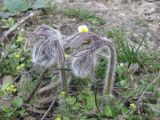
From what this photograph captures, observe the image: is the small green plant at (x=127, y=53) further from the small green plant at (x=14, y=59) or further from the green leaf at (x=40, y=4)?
the green leaf at (x=40, y=4)

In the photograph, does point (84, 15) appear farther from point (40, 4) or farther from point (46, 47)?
point (46, 47)

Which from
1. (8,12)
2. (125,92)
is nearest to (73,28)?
(8,12)

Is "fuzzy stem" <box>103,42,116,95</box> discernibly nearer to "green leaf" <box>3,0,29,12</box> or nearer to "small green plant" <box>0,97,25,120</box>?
"small green plant" <box>0,97,25,120</box>

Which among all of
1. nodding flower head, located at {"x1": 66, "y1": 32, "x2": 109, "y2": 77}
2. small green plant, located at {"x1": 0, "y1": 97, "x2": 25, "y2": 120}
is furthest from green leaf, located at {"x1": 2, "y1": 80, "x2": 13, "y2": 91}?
nodding flower head, located at {"x1": 66, "y1": 32, "x2": 109, "y2": 77}

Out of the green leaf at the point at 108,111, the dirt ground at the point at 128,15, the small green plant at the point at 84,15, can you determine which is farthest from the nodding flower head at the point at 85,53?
the small green plant at the point at 84,15

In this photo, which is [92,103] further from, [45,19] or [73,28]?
[45,19]

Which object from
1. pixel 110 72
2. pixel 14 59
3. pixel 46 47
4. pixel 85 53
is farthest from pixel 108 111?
pixel 14 59
